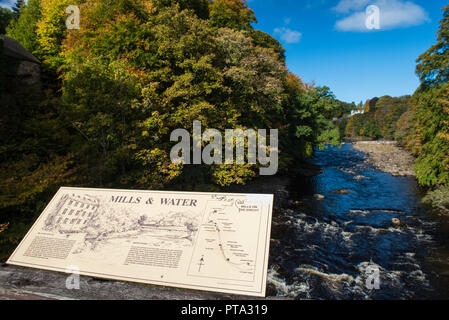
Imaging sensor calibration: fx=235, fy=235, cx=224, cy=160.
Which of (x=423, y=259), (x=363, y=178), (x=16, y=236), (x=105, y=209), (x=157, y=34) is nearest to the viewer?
(x=105, y=209)

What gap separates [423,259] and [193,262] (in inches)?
386

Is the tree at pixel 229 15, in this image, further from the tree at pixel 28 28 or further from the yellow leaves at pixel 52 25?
the tree at pixel 28 28

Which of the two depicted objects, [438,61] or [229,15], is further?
[229,15]

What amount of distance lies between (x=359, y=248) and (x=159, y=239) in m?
9.39

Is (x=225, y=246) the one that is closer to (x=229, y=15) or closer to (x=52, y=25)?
(x=229, y=15)

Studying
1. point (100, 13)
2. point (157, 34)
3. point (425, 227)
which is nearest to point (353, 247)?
point (425, 227)

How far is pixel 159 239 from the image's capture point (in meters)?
3.79

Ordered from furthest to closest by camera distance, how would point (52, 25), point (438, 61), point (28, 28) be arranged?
1. point (28, 28)
2. point (52, 25)
3. point (438, 61)

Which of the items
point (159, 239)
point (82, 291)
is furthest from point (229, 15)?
point (82, 291)

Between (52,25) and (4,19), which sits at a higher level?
(4,19)

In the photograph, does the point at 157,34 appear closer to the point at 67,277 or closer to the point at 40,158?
the point at 40,158

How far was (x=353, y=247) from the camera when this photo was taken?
9.97m

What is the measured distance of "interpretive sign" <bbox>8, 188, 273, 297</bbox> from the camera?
3307mm

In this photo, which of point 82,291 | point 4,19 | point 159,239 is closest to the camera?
point 82,291
